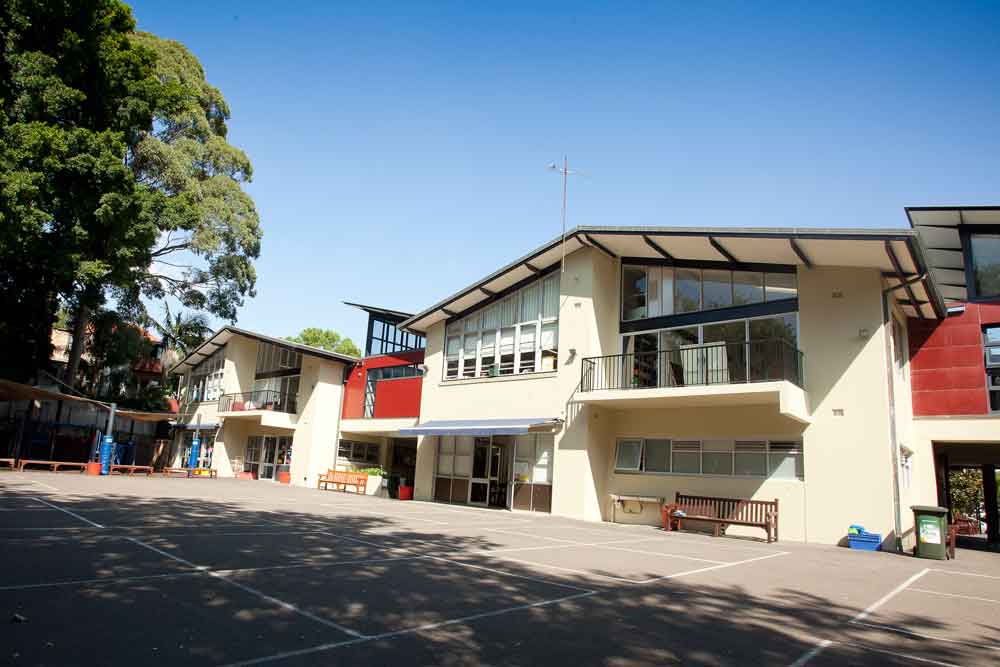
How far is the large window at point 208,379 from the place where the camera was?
3506 centimetres

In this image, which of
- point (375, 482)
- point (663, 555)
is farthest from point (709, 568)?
point (375, 482)

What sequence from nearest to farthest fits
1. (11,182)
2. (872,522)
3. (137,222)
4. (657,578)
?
(657,578) → (872,522) → (11,182) → (137,222)

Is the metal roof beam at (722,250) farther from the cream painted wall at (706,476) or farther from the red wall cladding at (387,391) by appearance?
the red wall cladding at (387,391)

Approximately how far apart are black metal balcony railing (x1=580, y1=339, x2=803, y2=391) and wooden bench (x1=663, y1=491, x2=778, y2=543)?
110 inches

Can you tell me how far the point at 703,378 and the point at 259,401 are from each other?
22.7 meters

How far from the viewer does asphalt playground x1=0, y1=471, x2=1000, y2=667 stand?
4242 millimetres

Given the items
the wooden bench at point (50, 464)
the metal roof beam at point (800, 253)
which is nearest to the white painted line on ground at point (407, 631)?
the metal roof beam at point (800, 253)

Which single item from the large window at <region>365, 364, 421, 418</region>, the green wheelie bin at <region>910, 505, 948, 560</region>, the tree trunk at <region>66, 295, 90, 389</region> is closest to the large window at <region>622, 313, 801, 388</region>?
the green wheelie bin at <region>910, 505, 948, 560</region>

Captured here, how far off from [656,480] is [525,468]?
13.7 ft

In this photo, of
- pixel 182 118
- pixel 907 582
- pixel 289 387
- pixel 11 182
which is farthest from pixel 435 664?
pixel 182 118

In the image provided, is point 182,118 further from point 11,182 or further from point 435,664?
point 435,664

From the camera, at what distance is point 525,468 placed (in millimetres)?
19531

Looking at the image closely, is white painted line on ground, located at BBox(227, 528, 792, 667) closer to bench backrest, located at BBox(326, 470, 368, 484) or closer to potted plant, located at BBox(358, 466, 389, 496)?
potted plant, located at BBox(358, 466, 389, 496)

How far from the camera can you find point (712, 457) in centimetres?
1622
